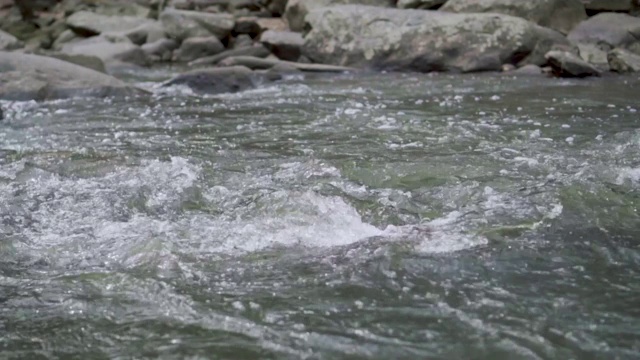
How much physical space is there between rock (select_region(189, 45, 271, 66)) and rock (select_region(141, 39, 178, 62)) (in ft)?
3.87

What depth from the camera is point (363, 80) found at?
10391 mm

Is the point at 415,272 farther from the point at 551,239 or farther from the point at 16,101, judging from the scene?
the point at 16,101

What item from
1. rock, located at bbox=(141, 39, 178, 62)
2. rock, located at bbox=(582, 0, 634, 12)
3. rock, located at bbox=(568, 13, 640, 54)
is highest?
rock, located at bbox=(582, 0, 634, 12)

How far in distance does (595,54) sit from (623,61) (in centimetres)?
121

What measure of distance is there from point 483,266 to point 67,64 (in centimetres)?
796

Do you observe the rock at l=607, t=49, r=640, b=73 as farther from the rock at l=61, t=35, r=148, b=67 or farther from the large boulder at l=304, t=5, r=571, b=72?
the rock at l=61, t=35, r=148, b=67

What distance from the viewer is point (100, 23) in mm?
17531

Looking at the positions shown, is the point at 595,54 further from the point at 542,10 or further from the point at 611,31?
the point at 542,10

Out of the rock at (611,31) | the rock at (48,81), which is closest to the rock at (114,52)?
the rock at (48,81)

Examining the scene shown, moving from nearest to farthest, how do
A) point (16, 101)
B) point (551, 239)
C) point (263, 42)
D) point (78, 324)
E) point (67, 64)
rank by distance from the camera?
1. point (78, 324)
2. point (551, 239)
3. point (16, 101)
4. point (67, 64)
5. point (263, 42)

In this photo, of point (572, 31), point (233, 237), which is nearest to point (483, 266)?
point (233, 237)

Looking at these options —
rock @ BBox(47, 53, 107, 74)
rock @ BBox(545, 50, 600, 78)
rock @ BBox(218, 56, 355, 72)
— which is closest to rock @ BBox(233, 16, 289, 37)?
rock @ BBox(218, 56, 355, 72)

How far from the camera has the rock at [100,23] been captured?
17266 mm

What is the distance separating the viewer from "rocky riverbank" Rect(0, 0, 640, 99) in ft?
32.1
